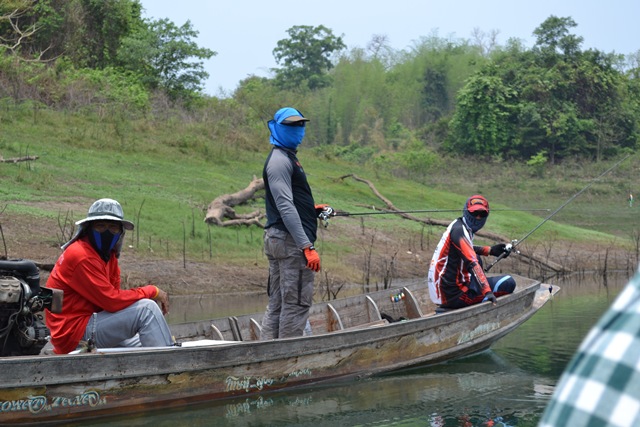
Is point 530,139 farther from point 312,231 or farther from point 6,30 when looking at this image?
point 312,231

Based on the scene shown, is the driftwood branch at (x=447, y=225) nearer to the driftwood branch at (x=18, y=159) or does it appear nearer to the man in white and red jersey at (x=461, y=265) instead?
the man in white and red jersey at (x=461, y=265)

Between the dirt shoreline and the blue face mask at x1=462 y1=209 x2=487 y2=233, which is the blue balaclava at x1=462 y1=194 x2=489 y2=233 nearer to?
the blue face mask at x1=462 y1=209 x2=487 y2=233

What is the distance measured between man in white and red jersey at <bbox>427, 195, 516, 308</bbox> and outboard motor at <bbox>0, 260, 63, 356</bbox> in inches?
165

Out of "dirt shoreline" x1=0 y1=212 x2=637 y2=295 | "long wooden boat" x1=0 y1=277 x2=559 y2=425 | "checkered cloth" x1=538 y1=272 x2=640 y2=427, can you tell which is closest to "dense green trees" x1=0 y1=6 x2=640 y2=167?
"dirt shoreline" x1=0 y1=212 x2=637 y2=295

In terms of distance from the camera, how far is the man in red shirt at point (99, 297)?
6969 mm

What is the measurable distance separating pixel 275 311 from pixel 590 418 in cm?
702

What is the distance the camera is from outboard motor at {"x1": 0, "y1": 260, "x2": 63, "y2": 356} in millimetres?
6459

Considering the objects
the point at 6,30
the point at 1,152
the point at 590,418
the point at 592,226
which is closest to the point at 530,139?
the point at 592,226

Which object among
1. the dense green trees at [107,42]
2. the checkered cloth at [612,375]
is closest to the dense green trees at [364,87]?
the dense green trees at [107,42]

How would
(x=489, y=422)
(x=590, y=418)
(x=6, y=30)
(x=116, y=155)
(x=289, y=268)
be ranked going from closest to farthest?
(x=590, y=418) < (x=489, y=422) < (x=289, y=268) < (x=116, y=155) < (x=6, y=30)

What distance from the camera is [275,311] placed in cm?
827

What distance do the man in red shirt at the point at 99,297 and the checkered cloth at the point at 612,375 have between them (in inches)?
231

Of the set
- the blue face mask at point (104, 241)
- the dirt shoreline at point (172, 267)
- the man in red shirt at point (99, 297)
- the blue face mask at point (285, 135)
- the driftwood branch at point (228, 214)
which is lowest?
the dirt shoreline at point (172, 267)

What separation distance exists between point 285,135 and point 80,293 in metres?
2.11
